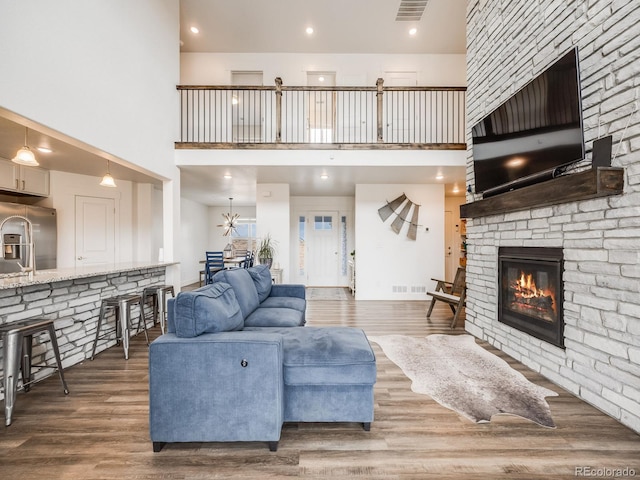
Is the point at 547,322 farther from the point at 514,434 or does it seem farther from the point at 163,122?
the point at 163,122

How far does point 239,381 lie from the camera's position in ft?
5.60

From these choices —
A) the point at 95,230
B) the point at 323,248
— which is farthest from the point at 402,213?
the point at 95,230

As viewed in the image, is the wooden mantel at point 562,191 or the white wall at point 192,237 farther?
the white wall at point 192,237

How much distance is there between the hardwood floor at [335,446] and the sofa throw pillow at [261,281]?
1.62 m

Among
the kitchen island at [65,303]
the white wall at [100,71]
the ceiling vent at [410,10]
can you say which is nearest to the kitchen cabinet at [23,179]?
the white wall at [100,71]

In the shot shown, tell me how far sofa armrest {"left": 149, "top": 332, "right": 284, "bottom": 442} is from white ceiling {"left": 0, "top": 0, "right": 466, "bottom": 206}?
12.4ft

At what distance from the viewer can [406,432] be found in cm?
193

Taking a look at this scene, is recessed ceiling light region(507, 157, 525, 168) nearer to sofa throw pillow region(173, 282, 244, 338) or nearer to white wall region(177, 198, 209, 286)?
sofa throw pillow region(173, 282, 244, 338)

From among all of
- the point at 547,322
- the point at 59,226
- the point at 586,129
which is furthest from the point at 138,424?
the point at 59,226

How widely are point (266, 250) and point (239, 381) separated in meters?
4.89

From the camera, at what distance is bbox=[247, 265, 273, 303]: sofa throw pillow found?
381 cm

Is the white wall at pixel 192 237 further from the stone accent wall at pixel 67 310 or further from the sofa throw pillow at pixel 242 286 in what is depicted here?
the sofa throw pillow at pixel 242 286

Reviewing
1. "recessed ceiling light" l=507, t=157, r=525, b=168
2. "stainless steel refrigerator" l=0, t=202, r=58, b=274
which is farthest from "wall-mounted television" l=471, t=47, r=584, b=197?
"stainless steel refrigerator" l=0, t=202, r=58, b=274

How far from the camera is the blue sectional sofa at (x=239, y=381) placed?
5.59 ft
